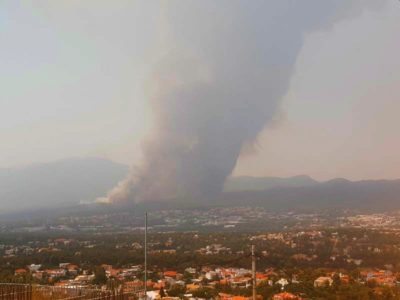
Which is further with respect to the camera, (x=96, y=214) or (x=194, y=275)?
(x=96, y=214)

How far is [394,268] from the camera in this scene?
18656mm

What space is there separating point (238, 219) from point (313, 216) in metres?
7.45

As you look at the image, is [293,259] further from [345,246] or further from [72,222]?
[72,222]

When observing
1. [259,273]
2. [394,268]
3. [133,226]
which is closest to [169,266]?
[259,273]

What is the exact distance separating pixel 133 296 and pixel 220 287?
303 inches

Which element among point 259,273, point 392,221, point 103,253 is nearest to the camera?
point 259,273

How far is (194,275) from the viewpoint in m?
18.4

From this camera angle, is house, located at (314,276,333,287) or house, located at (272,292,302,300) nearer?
house, located at (272,292,302,300)

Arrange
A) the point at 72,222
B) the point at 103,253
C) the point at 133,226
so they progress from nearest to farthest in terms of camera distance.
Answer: the point at 103,253 → the point at 133,226 → the point at 72,222

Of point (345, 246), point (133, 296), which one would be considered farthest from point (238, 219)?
point (133, 296)

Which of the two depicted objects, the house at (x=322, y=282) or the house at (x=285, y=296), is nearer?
the house at (x=285, y=296)

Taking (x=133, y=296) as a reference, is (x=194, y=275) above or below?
below

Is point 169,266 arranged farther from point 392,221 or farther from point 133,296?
point 392,221

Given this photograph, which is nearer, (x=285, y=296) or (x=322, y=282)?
(x=285, y=296)
